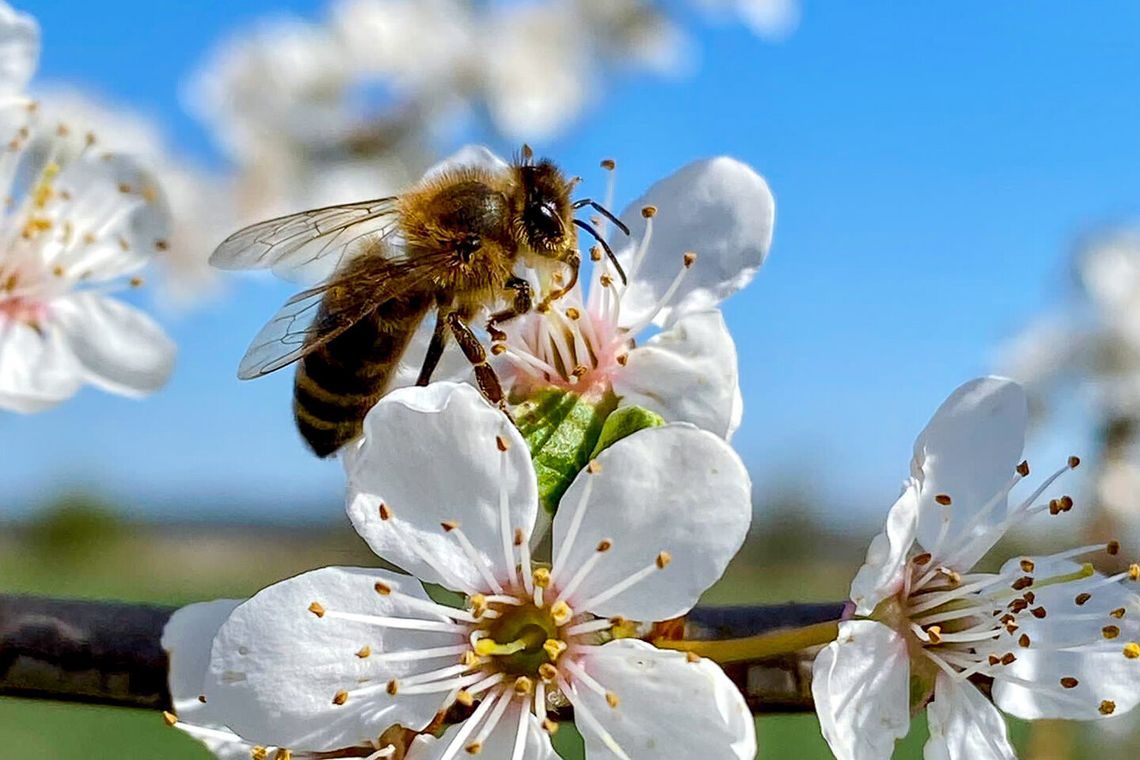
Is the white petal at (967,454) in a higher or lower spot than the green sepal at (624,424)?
lower

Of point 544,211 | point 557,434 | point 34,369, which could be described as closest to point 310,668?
point 557,434

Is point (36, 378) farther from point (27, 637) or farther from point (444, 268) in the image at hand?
point (444, 268)

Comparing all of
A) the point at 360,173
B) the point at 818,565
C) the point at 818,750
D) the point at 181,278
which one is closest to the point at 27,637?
the point at 360,173

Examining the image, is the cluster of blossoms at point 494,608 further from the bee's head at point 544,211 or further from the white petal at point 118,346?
the white petal at point 118,346

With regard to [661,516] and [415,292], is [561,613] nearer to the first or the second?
[661,516]

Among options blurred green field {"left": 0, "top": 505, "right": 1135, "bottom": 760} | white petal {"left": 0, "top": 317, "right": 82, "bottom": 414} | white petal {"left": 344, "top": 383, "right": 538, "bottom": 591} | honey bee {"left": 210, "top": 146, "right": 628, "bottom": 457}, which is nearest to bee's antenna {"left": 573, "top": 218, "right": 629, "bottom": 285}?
honey bee {"left": 210, "top": 146, "right": 628, "bottom": 457}

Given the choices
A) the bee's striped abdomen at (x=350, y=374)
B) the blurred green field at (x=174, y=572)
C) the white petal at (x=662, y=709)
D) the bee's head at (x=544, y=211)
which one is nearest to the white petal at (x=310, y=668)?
the white petal at (x=662, y=709)
